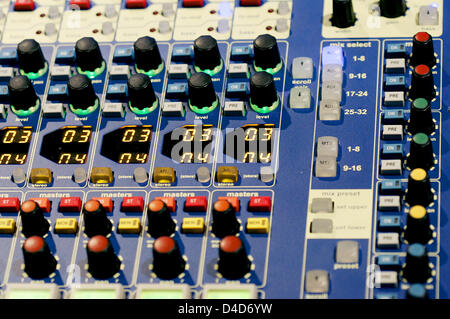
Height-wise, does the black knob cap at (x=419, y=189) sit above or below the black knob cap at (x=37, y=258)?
above

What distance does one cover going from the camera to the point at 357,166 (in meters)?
7.64

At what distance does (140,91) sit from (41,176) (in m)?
0.97

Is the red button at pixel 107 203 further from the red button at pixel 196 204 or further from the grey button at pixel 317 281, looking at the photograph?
the grey button at pixel 317 281

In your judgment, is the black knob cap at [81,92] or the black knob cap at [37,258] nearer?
the black knob cap at [37,258]

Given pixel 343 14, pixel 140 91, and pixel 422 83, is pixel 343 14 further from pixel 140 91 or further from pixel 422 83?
pixel 140 91

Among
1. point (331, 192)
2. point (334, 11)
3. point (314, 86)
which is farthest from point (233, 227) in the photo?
point (334, 11)

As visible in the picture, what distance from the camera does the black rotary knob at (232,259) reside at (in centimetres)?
706

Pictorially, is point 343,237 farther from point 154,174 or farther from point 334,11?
point 334,11

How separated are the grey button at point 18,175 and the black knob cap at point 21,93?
1.95 ft

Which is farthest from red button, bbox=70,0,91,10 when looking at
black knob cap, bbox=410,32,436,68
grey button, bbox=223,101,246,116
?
black knob cap, bbox=410,32,436,68

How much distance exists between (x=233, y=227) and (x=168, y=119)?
1.16 meters

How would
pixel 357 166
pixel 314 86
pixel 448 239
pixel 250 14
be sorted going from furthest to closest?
pixel 250 14
pixel 314 86
pixel 357 166
pixel 448 239

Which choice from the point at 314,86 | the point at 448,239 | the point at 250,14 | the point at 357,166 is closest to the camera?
the point at 448,239

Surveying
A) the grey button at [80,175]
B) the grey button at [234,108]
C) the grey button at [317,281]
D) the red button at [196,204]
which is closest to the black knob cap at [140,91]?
the grey button at [234,108]
